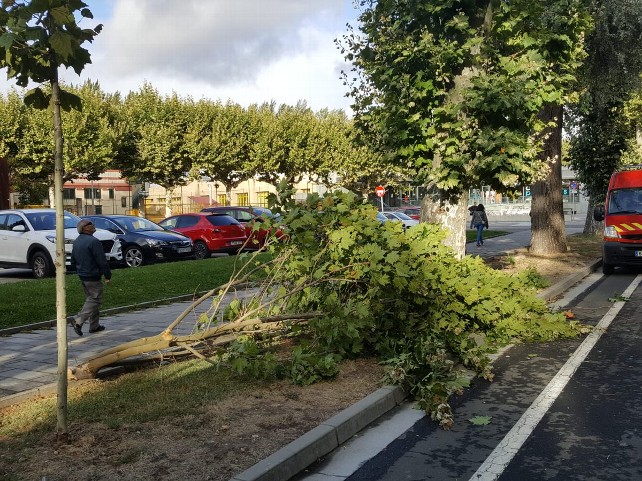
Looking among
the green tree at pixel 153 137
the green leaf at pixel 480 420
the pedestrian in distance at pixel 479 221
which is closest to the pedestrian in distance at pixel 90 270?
the green leaf at pixel 480 420

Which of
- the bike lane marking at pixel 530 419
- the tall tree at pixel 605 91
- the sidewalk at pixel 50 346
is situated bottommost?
the bike lane marking at pixel 530 419

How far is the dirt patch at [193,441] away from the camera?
Result: 171 inches

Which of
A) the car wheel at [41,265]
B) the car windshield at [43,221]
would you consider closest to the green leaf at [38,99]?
the car wheel at [41,265]

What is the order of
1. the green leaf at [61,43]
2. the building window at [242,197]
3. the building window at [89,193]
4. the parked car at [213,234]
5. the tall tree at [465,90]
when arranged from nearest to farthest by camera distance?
1. the green leaf at [61,43]
2. the tall tree at [465,90]
3. the parked car at [213,234]
4. the building window at [89,193]
5. the building window at [242,197]

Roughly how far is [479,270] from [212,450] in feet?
16.8

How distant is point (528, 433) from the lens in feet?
17.2

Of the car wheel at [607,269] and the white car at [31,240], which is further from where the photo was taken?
the white car at [31,240]

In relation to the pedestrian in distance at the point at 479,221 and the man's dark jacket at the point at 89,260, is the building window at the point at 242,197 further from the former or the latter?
the man's dark jacket at the point at 89,260

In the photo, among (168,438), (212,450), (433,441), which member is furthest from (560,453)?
(168,438)

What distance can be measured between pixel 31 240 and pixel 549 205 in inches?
515

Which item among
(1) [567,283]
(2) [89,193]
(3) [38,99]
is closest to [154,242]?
(1) [567,283]

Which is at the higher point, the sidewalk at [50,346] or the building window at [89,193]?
the building window at [89,193]

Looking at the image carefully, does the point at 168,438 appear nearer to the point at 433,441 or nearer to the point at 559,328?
the point at 433,441

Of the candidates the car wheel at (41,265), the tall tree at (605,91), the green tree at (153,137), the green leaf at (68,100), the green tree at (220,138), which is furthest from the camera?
the green tree at (220,138)
